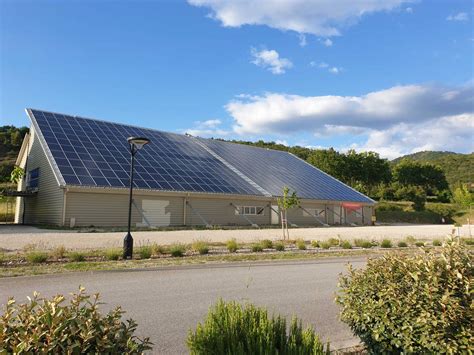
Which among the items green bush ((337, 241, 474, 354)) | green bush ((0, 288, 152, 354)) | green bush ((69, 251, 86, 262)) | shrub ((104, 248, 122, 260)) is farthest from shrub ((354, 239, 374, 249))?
green bush ((0, 288, 152, 354))

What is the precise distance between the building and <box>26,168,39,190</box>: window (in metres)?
0.08

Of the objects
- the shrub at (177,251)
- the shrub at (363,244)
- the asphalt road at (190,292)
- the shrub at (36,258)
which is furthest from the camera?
the shrub at (363,244)

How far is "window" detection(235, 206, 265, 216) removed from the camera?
30547mm

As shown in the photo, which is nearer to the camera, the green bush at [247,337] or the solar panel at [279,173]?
the green bush at [247,337]

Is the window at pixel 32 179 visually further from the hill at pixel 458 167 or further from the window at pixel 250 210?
the hill at pixel 458 167

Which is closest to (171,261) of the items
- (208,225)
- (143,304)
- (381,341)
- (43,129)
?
(143,304)

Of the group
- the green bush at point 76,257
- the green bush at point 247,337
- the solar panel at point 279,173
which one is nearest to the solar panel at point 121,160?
the solar panel at point 279,173

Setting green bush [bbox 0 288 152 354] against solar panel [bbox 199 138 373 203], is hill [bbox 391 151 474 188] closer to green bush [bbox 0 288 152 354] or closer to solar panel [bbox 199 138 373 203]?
solar panel [bbox 199 138 373 203]

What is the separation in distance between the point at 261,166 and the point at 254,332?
36.7 m

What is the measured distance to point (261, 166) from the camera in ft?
130

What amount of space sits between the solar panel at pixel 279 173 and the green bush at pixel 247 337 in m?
28.7

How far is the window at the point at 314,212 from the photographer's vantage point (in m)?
35.4

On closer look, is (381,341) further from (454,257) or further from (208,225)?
(208,225)

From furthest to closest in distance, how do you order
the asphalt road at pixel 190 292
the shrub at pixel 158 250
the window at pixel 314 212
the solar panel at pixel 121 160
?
1. the window at pixel 314 212
2. the solar panel at pixel 121 160
3. the shrub at pixel 158 250
4. the asphalt road at pixel 190 292
